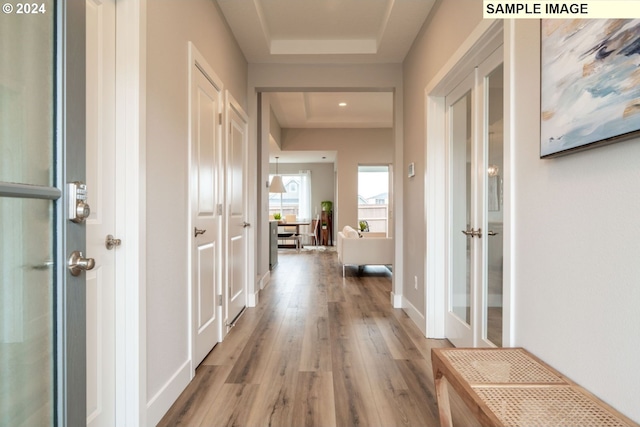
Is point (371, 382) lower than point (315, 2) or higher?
lower

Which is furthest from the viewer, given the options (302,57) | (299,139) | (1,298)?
(299,139)

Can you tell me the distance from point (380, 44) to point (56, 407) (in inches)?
137

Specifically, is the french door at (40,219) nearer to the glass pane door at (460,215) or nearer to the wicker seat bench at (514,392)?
the wicker seat bench at (514,392)

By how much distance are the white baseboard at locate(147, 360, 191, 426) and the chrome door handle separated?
0.77 metres

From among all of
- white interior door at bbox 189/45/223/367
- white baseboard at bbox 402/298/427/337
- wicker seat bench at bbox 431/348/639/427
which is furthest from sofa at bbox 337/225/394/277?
wicker seat bench at bbox 431/348/639/427

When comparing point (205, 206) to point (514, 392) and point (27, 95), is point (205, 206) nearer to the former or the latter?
point (27, 95)

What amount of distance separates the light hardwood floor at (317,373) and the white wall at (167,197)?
245mm

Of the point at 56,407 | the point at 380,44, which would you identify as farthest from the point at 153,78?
the point at 380,44

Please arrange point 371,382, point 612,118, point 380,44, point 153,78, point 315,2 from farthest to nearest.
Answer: point 380,44 → point 315,2 → point 371,382 → point 153,78 → point 612,118

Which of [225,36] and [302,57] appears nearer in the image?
[225,36]

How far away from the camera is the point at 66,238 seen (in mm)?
910

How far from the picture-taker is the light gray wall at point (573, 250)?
36.6 inches

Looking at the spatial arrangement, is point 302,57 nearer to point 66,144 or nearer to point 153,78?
point 153,78

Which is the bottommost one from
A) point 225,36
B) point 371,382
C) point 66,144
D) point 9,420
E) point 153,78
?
point 371,382
